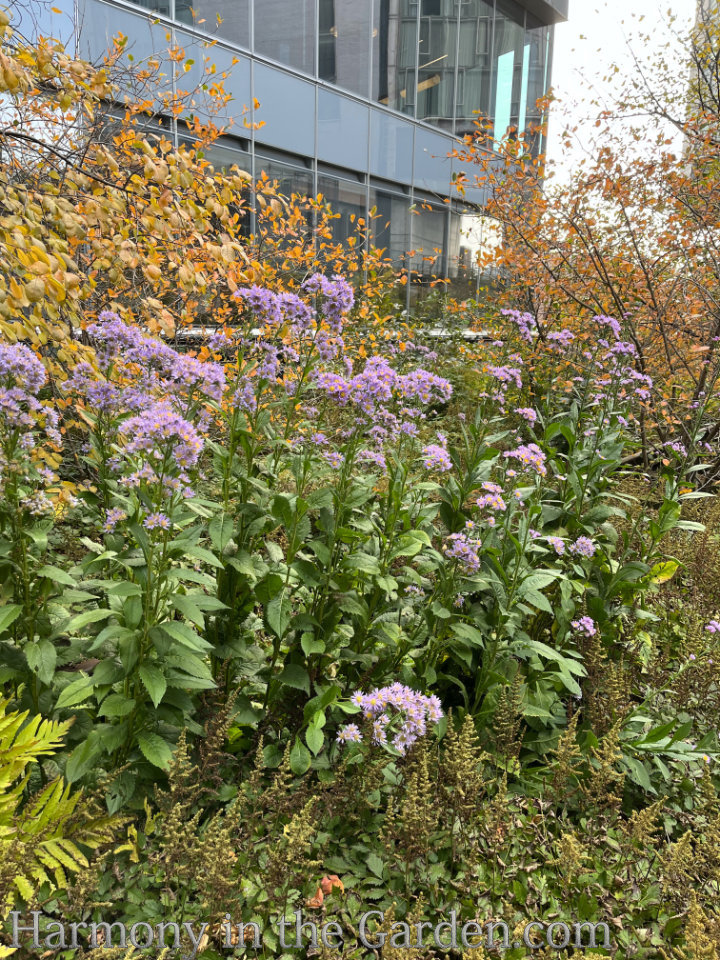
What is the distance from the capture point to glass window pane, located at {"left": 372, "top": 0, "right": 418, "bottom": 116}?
1165cm

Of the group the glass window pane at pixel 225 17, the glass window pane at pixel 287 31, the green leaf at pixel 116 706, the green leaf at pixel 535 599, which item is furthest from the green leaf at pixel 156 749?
the glass window pane at pixel 287 31

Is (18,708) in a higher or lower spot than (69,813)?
higher

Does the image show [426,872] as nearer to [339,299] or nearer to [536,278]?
[339,299]

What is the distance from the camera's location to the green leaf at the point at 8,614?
76.5 inches

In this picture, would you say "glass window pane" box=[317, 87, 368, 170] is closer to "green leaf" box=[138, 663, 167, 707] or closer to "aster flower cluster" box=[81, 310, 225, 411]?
"aster flower cluster" box=[81, 310, 225, 411]

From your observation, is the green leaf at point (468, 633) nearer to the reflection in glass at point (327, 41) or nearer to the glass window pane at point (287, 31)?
the glass window pane at point (287, 31)

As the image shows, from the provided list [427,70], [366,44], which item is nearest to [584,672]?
[366,44]

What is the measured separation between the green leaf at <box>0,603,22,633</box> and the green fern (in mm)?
269

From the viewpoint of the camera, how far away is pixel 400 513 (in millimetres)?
2590

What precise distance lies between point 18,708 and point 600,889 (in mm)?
2088

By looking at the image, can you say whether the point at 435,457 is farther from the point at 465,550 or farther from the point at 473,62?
the point at 473,62

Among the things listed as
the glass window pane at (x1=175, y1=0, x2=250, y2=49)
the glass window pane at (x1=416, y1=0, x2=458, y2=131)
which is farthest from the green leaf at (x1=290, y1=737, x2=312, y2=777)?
the glass window pane at (x1=416, y1=0, x2=458, y2=131)

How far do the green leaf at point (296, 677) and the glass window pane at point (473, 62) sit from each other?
46.9 feet

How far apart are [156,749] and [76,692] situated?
31cm
